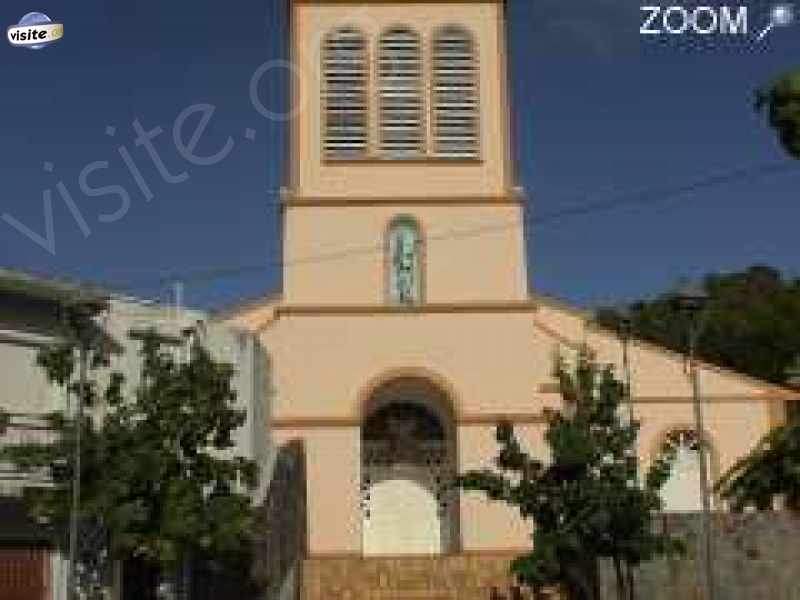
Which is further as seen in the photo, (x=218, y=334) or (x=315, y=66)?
(x=315, y=66)

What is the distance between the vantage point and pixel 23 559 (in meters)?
23.6

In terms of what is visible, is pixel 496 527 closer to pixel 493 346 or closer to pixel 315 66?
pixel 493 346

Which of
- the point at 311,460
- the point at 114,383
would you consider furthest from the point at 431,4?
the point at 114,383

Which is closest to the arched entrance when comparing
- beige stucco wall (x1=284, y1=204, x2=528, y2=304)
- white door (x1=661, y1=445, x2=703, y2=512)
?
beige stucco wall (x1=284, y1=204, x2=528, y2=304)

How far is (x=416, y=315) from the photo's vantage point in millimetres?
33906

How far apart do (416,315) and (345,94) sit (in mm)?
5730

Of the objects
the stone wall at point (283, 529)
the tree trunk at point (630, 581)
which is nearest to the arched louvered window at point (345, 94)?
the stone wall at point (283, 529)

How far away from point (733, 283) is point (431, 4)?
107 ft

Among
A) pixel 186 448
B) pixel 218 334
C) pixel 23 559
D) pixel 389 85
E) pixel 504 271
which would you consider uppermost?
pixel 389 85

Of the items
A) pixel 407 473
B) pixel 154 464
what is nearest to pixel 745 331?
pixel 407 473

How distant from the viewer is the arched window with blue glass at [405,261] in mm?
34188

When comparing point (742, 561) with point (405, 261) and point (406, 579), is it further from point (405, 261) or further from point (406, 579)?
point (405, 261)

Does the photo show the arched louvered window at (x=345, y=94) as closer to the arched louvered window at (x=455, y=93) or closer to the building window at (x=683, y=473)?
the arched louvered window at (x=455, y=93)

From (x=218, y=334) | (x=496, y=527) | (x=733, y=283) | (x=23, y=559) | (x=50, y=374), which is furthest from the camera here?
(x=733, y=283)
